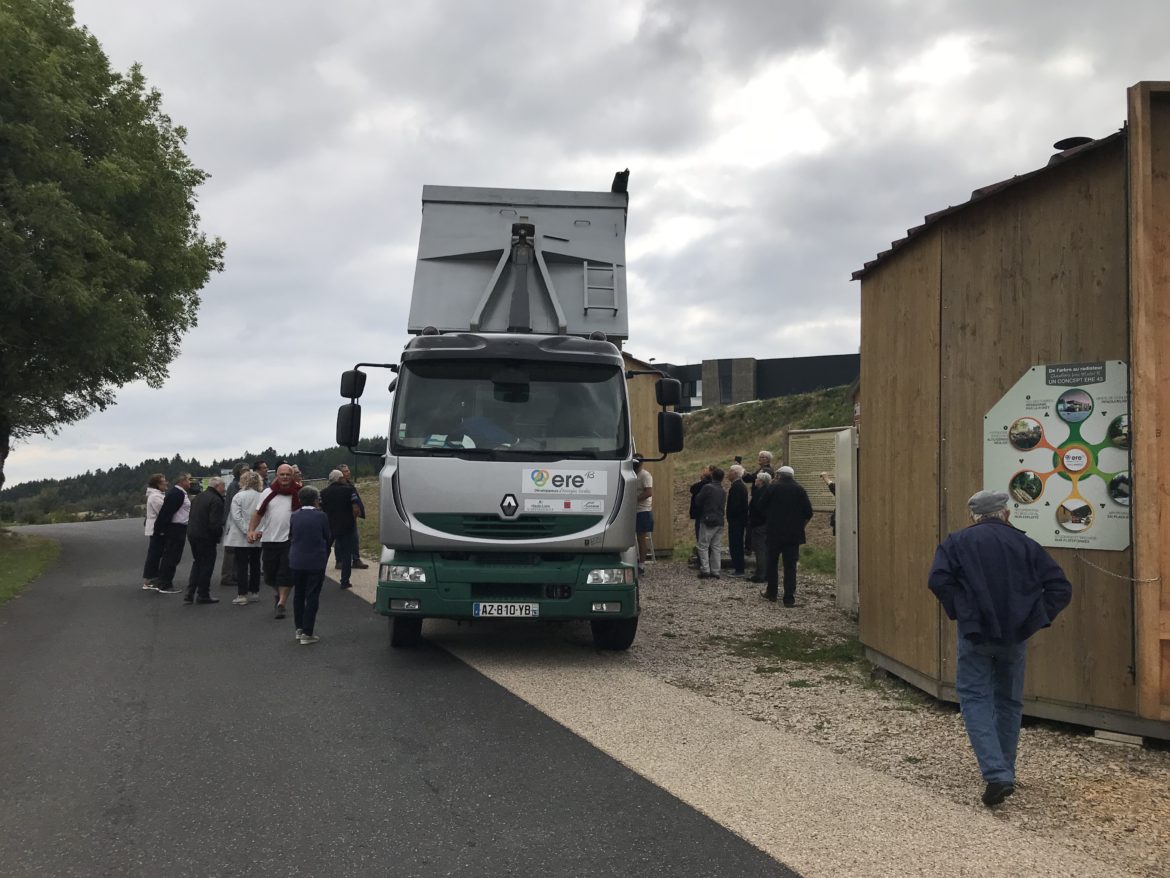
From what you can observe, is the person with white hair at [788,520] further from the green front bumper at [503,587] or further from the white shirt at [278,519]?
the white shirt at [278,519]

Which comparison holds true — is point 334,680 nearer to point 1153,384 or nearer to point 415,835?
point 415,835

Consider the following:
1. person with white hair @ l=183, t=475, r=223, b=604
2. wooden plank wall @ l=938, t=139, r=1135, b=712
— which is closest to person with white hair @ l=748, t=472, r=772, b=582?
wooden plank wall @ l=938, t=139, r=1135, b=712

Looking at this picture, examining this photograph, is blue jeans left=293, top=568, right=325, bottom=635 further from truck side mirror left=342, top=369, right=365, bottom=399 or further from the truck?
truck side mirror left=342, top=369, right=365, bottom=399

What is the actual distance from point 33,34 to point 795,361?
46.4 meters

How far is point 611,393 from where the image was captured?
27.3 ft

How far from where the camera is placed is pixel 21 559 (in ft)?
60.6

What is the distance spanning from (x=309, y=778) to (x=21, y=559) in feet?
54.6

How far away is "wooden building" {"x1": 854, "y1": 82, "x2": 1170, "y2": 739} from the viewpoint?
5488 mm

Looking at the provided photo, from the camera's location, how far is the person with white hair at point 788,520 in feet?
39.2

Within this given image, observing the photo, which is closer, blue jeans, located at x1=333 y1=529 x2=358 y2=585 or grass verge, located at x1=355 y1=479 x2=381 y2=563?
blue jeans, located at x1=333 y1=529 x2=358 y2=585

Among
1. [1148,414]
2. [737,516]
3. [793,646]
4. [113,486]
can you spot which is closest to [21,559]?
[737,516]

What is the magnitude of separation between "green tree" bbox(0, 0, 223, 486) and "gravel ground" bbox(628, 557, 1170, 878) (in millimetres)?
14219

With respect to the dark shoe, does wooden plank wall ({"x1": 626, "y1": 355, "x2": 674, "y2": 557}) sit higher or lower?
higher

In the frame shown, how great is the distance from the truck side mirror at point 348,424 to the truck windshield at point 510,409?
46 cm
